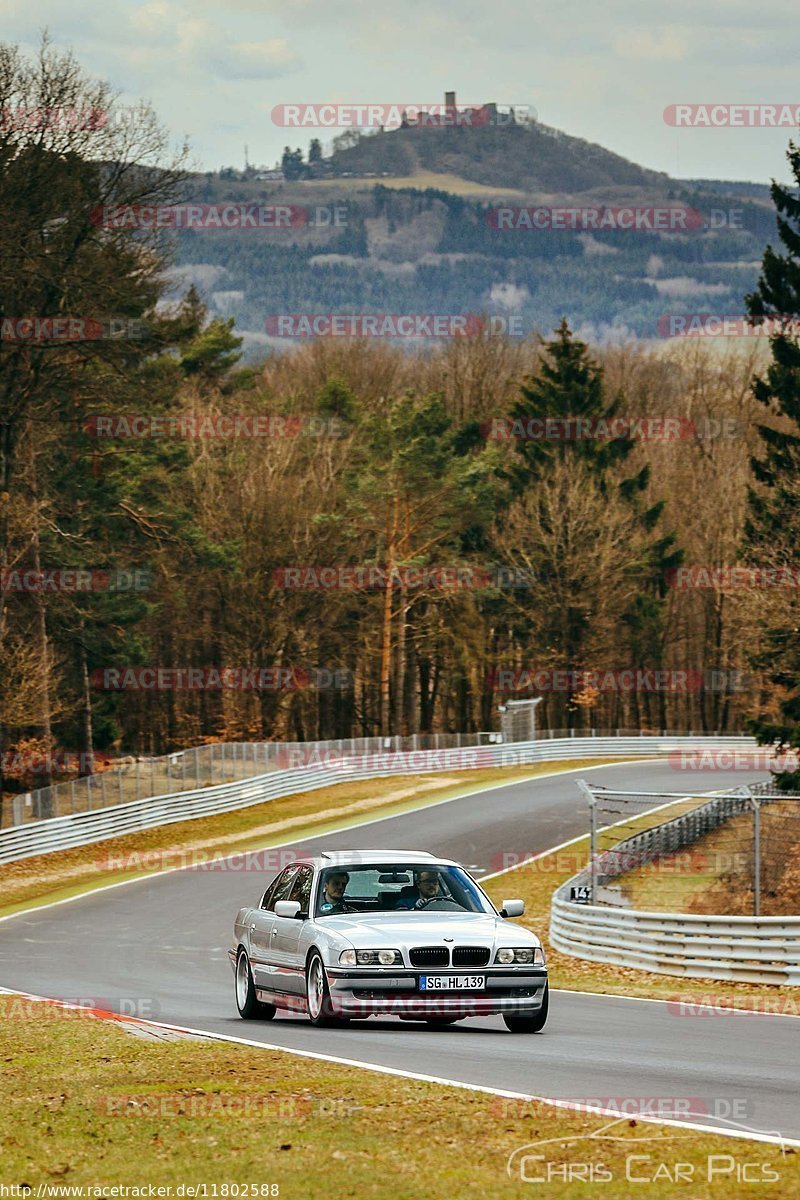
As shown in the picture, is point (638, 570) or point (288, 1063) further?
point (638, 570)

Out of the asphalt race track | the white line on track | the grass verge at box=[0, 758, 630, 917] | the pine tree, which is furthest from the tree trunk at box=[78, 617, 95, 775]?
the white line on track

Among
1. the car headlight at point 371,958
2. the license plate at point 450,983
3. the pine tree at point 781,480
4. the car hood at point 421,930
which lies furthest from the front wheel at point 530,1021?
the pine tree at point 781,480

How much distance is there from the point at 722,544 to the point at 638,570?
6.20 m

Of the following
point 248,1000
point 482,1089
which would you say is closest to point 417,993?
point 248,1000

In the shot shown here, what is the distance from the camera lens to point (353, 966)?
13750 mm

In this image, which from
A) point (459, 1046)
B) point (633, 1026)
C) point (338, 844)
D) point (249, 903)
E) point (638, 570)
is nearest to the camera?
point (459, 1046)

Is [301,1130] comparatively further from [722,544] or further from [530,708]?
[722,544]

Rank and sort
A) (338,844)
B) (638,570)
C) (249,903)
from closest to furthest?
1. (249,903)
2. (338,844)
3. (638,570)

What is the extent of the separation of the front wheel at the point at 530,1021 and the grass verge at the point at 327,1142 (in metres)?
3.21

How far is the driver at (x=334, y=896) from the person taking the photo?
14.6 metres

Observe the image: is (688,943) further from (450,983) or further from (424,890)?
(450,983)

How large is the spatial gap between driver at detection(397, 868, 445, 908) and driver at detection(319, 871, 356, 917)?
1.65 feet

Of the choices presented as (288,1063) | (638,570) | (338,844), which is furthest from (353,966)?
(638,570)

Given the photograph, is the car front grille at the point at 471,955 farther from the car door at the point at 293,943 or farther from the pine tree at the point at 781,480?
the pine tree at the point at 781,480
